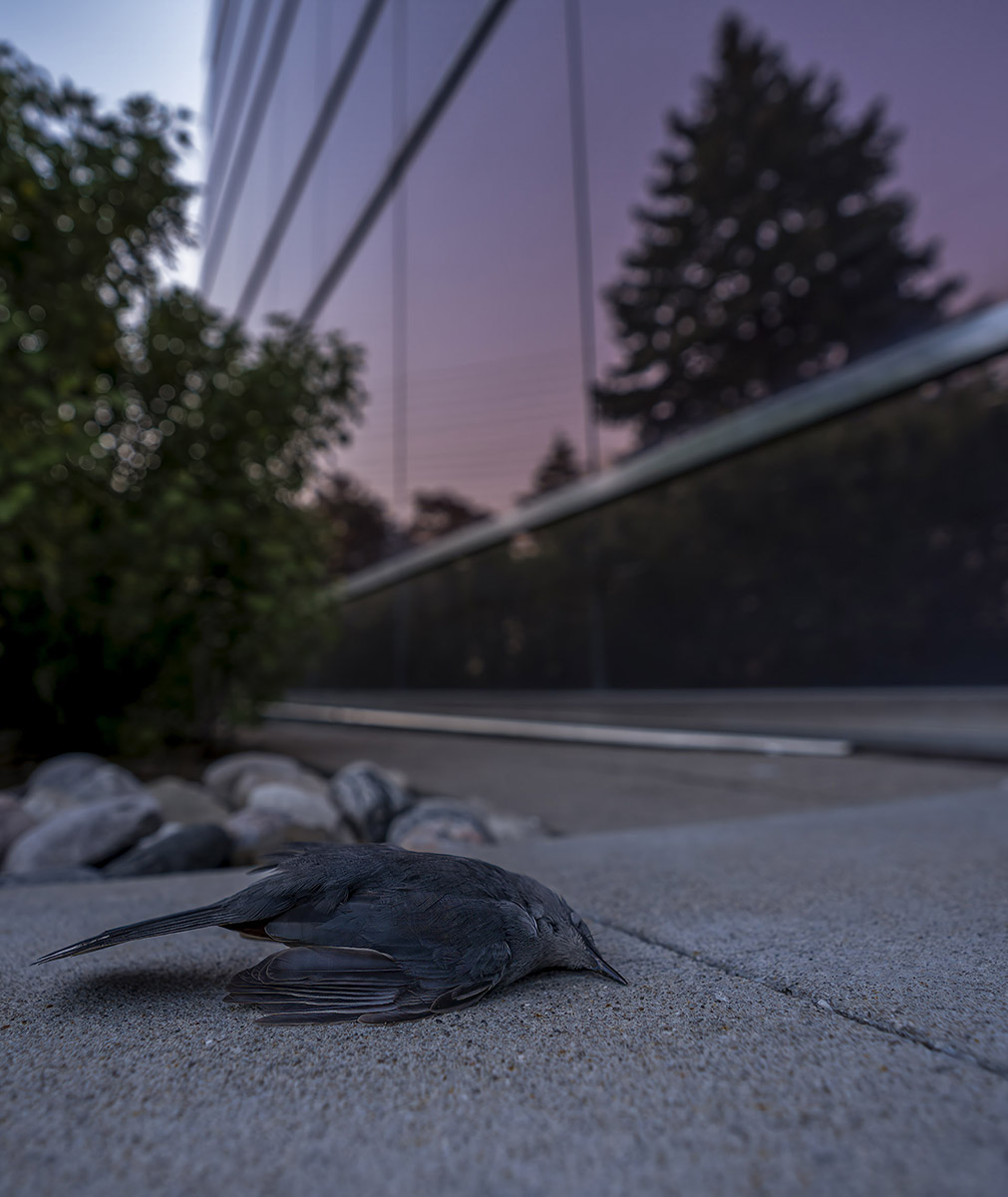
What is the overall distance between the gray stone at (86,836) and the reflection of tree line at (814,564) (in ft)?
10.9

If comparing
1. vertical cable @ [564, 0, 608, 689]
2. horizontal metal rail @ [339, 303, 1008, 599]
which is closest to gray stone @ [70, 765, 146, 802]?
vertical cable @ [564, 0, 608, 689]

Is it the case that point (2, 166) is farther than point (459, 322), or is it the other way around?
point (459, 322)

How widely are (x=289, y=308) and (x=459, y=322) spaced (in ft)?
22.0

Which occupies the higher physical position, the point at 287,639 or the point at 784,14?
the point at 784,14

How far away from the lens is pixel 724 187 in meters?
4.83

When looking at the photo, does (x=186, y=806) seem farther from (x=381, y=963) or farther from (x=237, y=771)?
(x=381, y=963)

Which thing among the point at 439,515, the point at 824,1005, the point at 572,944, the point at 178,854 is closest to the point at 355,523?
the point at 439,515

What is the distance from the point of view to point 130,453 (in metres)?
3.71

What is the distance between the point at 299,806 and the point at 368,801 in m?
0.24

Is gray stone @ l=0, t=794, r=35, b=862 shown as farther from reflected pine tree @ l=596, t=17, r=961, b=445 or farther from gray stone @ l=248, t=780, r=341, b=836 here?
reflected pine tree @ l=596, t=17, r=961, b=445

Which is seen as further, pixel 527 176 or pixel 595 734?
pixel 527 176

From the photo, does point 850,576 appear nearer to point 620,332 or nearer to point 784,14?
point 620,332

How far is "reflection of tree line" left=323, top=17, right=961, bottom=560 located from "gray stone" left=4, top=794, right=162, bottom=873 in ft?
13.0

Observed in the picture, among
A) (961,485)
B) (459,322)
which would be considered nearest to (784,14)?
(961,485)
